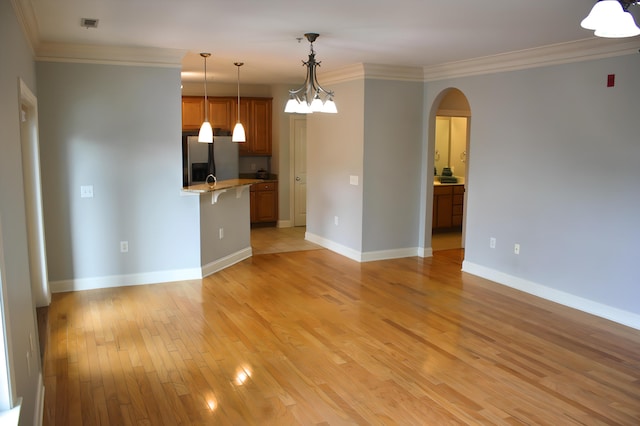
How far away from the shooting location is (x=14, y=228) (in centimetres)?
268

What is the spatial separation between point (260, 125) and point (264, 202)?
1.39 metres

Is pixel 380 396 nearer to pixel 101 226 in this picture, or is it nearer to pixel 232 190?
pixel 101 226

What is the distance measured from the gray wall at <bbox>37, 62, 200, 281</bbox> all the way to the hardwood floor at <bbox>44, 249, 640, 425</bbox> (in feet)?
1.43

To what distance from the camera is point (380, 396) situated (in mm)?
3270

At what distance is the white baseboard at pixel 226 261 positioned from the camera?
6070 millimetres

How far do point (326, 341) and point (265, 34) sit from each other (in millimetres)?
2707

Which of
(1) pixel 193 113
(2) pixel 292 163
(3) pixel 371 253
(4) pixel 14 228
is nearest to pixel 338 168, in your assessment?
(3) pixel 371 253

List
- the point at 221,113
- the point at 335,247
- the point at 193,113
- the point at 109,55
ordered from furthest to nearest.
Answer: the point at 221,113
the point at 193,113
the point at 335,247
the point at 109,55

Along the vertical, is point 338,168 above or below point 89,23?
below

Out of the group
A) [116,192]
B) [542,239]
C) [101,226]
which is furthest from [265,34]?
[542,239]

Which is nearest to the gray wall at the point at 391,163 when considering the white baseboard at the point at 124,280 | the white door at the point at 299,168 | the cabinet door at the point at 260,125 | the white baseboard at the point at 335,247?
the white baseboard at the point at 335,247

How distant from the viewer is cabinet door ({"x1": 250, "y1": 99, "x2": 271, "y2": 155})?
923 centimetres

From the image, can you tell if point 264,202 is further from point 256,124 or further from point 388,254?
point 388,254

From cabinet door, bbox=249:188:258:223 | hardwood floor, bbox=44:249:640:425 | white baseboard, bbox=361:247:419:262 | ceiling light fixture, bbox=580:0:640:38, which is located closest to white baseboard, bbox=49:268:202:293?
hardwood floor, bbox=44:249:640:425
